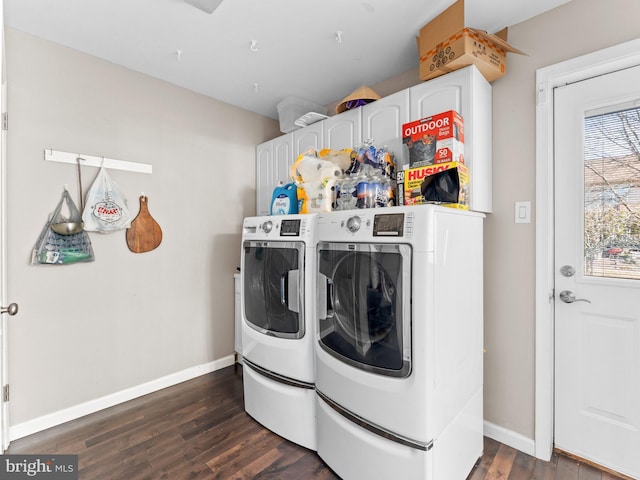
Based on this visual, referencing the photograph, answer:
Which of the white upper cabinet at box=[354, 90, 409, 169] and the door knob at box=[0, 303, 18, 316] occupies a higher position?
the white upper cabinet at box=[354, 90, 409, 169]

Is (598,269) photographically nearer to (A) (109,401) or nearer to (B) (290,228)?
(B) (290,228)

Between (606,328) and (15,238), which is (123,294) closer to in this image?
(15,238)

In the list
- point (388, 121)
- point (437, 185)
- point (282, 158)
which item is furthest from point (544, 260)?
point (282, 158)

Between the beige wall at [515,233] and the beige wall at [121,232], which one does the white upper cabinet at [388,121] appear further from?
the beige wall at [121,232]

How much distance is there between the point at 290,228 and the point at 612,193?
1715 mm

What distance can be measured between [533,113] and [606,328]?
1221 millimetres

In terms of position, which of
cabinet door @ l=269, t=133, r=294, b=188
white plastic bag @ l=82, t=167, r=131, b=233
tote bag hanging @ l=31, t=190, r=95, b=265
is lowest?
tote bag hanging @ l=31, t=190, r=95, b=265

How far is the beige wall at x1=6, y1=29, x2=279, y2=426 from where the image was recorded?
1.98 meters

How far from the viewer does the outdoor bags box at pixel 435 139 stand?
166 cm

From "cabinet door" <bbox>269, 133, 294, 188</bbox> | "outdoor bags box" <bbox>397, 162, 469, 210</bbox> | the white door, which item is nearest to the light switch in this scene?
the white door

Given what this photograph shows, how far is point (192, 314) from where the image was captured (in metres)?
2.77

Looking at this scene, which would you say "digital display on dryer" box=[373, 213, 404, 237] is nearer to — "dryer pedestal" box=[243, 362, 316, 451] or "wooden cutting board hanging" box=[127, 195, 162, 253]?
"dryer pedestal" box=[243, 362, 316, 451]

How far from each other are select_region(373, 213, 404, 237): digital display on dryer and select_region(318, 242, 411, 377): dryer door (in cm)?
5

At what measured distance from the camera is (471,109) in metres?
1.73
